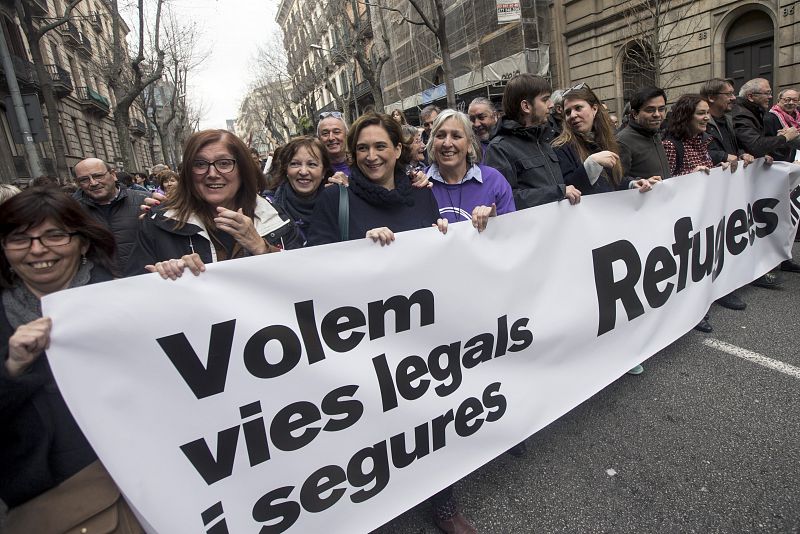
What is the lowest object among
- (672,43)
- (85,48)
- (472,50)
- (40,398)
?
(40,398)

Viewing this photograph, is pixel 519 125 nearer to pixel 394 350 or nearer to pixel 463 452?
pixel 394 350

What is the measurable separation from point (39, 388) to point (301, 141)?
2199mm

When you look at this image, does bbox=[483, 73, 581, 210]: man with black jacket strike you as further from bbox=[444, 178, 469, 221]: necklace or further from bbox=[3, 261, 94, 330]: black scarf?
bbox=[3, 261, 94, 330]: black scarf

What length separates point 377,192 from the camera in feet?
6.82

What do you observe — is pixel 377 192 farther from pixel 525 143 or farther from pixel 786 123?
pixel 786 123

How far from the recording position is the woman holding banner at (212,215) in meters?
1.73

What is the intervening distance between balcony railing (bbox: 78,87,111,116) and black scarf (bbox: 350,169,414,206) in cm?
3234

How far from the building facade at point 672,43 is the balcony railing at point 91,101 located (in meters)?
26.6

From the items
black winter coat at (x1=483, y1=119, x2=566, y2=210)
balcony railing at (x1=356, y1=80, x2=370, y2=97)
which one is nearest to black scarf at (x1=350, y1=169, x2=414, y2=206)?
black winter coat at (x1=483, y1=119, x2=566, y2=210)

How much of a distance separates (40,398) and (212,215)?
0.84 meters

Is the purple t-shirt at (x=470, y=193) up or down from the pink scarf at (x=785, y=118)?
down

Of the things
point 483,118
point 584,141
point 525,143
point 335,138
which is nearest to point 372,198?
point 525,143

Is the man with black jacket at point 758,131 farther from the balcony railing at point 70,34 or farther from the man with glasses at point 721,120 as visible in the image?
the balcony railing at point 70,34

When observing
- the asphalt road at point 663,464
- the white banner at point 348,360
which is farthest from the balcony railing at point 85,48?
the asphalt road at point 663,464
